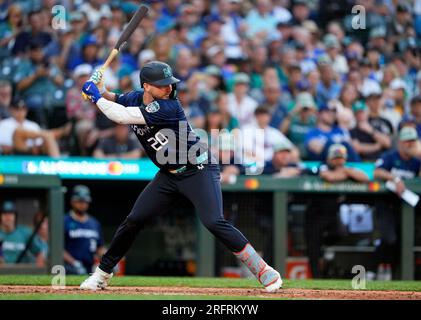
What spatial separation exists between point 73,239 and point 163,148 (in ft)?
12.6

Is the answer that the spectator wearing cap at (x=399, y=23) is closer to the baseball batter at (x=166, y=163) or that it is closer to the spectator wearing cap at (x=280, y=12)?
the spectator wearing cap at (x=280, y=12)

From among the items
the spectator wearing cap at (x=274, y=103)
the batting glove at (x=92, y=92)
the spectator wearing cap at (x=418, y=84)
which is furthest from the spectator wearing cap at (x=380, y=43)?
the batting glove at (x=92, y=92)

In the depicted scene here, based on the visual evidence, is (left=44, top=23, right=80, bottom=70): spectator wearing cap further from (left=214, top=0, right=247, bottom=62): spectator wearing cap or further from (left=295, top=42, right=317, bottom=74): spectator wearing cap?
(left=295, top=42, right=317, bottom=74): spectator wearing cap

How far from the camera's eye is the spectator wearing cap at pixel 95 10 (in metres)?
12.6

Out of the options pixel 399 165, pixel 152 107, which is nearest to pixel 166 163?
pixel 152 107

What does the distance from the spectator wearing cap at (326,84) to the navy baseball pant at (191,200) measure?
19.2 ft

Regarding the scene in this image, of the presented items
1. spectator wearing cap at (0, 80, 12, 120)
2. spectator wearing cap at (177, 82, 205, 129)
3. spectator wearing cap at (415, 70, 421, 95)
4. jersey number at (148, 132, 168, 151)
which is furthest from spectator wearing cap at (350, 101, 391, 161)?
jersey number at (148, 132, 168, 151)

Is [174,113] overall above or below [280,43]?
below

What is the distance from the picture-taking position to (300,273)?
10.4m

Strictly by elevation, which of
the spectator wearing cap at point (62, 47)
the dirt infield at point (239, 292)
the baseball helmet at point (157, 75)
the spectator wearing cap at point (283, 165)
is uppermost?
the spectator wearing cap at point (62, 47)

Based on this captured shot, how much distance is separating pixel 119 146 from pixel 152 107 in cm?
404

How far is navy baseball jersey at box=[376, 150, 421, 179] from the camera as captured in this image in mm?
10773

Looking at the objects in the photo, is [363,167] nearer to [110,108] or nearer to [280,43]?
[280,43]
